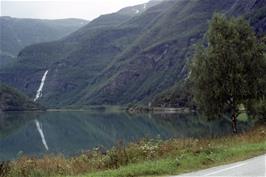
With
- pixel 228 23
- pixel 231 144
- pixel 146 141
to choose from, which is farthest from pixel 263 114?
pixel 146 141

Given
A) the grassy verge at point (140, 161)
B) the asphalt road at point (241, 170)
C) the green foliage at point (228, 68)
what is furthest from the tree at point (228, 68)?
the asphalt road at point (241, 170)

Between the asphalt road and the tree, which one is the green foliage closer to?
the tree

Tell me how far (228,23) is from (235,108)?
773cm

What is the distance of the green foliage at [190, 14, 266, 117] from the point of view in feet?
139

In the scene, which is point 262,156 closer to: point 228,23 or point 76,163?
point 76,163

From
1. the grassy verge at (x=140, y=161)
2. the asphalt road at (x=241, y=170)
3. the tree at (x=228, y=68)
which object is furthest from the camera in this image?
the tree at (x=228, y=68)

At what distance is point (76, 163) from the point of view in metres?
22.0

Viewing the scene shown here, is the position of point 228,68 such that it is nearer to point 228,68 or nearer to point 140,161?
point 228,68

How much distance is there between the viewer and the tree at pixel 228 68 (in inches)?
1662

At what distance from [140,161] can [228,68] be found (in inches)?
A: 915

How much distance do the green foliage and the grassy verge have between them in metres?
17.6

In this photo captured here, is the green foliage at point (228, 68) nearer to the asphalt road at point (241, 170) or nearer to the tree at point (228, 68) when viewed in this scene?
the tree at point (228, 68)

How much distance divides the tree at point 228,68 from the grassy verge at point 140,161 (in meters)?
17.7

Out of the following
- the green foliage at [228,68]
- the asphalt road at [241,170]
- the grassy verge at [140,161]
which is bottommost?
the grassy verge at [140,161]
